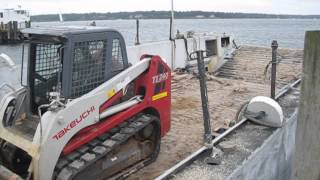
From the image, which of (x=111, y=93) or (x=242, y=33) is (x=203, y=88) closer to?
(x=111, y=93)

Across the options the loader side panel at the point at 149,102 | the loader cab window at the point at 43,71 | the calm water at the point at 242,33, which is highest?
the loader cab window at the point at 43,71

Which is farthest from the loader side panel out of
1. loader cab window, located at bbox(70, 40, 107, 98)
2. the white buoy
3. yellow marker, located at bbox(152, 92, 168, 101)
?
the white buoy

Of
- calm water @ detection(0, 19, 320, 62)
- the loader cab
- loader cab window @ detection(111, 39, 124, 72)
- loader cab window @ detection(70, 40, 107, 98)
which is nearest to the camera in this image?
the loader cab

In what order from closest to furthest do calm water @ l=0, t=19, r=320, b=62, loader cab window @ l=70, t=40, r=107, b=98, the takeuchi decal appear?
the takeuchi decal → loader cab window @ l=70, t=40, r=107, b=98 → calm water @ l=0, t=19, r=320, b=62

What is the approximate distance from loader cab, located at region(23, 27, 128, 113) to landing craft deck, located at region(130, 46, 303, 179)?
1.64 m

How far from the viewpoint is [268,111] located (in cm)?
721

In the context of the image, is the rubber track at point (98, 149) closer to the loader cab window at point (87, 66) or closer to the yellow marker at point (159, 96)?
the yellow marker at point (159, 96)

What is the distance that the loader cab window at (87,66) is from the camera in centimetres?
549

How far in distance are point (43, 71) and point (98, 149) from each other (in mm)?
1336

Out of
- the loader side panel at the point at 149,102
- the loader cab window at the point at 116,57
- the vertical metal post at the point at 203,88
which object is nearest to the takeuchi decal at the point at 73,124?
the loader side panel at the point at 149,102

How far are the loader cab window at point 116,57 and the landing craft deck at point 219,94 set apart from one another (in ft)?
5.22

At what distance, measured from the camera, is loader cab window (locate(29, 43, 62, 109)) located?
226 inches

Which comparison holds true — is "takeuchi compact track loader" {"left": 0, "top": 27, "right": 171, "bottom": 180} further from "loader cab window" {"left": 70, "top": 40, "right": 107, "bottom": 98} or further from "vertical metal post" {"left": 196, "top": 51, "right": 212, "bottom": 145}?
"vertical metal post" {"left": 196, "top": 51, "right": 212, "bottom": 145}

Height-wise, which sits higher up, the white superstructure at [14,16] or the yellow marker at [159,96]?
the white superstructure at [14,16]
